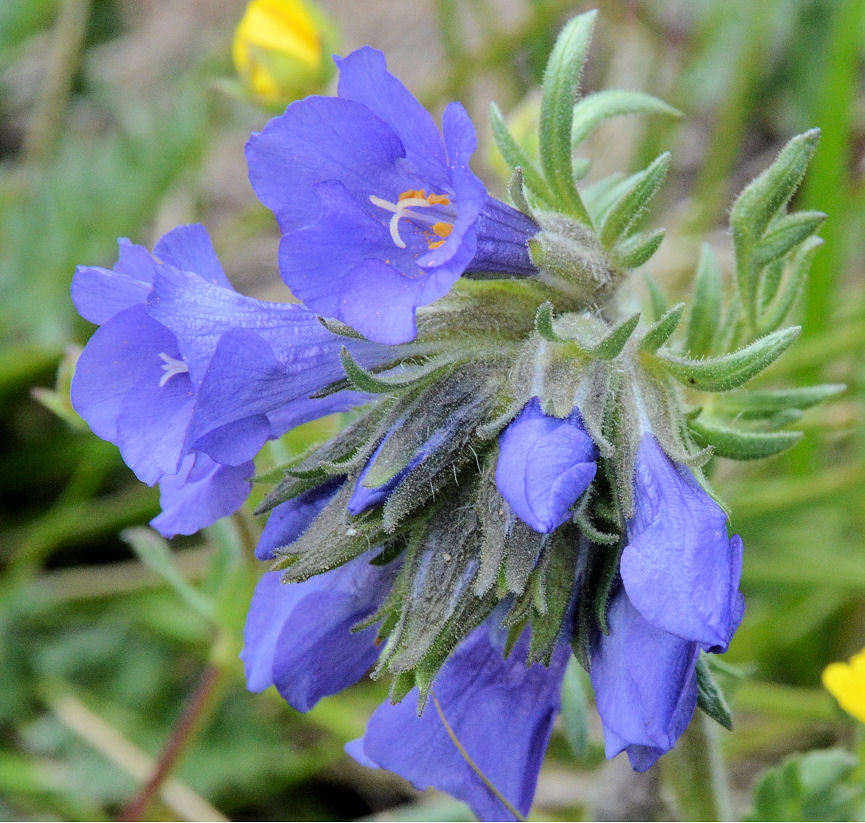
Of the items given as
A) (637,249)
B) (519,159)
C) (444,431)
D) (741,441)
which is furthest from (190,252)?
(741,441)

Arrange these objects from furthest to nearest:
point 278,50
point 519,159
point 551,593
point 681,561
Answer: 1. point 278,50
2. point 519,159
3. point 551,593
4. point 681,561

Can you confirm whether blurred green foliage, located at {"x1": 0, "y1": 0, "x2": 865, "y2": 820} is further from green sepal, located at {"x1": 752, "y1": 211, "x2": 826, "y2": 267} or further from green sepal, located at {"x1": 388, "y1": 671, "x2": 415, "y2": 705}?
green sepal, located at {"x1": 752, "y1": 211, "x2": 826, "y2": 267}

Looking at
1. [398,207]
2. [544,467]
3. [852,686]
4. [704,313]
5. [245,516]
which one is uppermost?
[398,207]

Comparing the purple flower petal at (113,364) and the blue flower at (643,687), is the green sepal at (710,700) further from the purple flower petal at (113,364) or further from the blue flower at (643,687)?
the purple flower petal at (113,364)

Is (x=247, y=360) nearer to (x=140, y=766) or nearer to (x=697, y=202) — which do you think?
(x=140, y=766)

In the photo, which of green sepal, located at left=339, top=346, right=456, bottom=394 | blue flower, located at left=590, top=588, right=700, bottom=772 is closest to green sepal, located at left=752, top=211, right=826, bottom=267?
green sepal, located at left=339, top=346, right=456, bottom=394

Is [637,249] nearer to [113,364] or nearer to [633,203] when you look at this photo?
[633,203]
